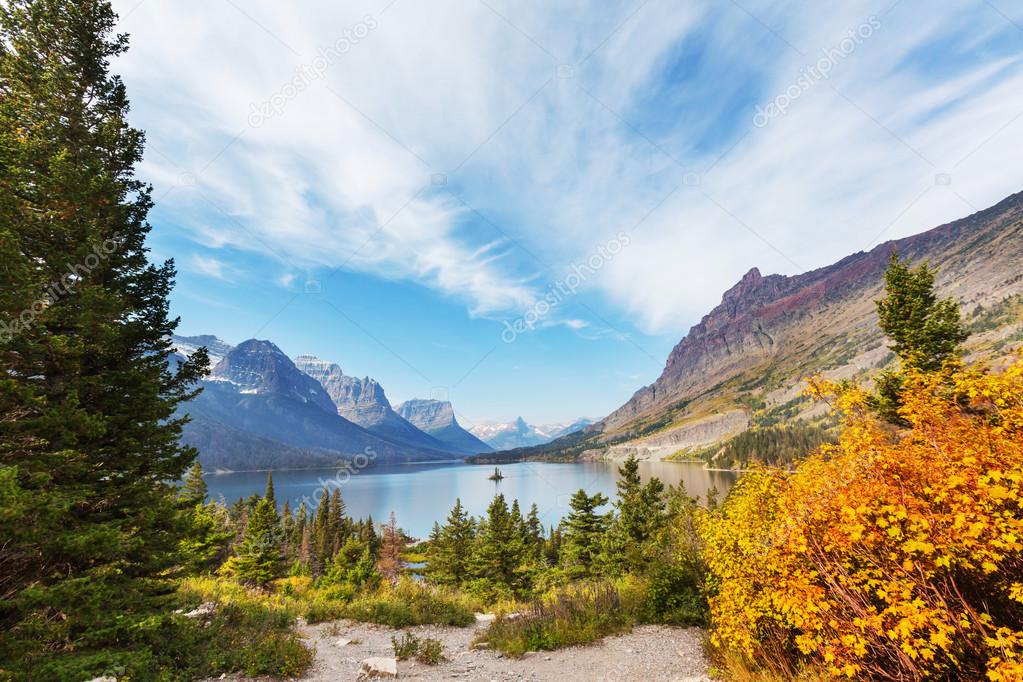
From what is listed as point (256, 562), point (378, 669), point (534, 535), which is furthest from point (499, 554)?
point (378, 669)

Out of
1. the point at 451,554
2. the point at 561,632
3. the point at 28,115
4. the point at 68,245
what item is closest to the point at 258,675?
the point at 561,632

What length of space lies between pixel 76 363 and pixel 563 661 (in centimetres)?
1340

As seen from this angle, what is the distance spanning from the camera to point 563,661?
35.1 ft

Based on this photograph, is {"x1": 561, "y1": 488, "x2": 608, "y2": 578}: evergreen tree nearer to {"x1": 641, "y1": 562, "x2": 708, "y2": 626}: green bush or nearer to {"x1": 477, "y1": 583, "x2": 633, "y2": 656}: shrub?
{"x1": 477, "y1": 583, "x2": 633, "y2": 656}: shrub

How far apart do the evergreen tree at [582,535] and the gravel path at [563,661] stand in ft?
78.8

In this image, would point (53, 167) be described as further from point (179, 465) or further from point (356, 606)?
point (356, 606)

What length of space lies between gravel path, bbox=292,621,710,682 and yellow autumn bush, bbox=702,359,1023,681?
276 centimetres

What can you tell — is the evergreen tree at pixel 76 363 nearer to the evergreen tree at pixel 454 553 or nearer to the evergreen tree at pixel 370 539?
the evergreen tree at pixel 454 553

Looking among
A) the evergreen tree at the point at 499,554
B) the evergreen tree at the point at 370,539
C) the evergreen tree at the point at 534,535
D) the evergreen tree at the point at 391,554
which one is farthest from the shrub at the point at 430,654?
the evergreen tree at the point at 370,539

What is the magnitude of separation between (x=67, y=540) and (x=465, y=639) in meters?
10.7

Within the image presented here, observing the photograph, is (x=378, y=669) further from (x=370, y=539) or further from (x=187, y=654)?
(x=370, y=539)

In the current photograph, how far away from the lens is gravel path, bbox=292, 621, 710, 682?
9.48 meters

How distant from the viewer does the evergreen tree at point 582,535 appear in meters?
34.9

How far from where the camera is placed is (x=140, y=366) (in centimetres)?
1054
